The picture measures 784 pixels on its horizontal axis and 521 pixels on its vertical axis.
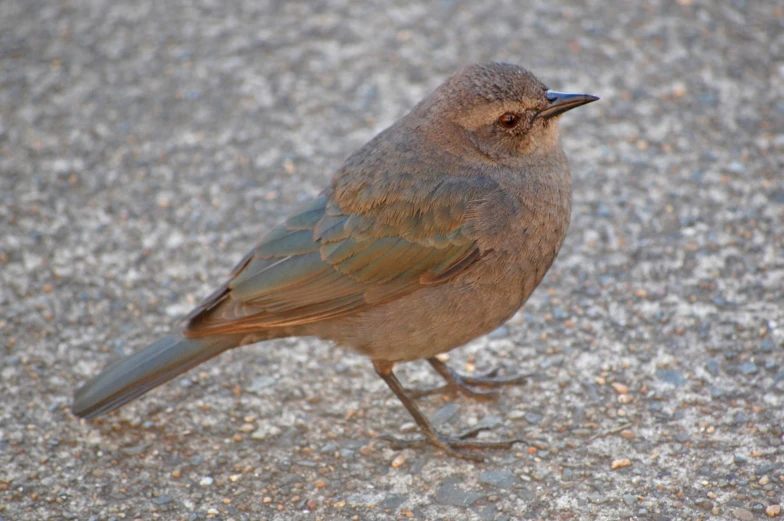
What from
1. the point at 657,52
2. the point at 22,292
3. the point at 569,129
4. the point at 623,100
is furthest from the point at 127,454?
the point at 657,52

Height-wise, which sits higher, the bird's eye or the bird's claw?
the bird's eye

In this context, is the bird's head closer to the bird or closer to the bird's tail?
the bird

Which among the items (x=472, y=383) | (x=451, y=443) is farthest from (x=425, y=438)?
(x=472, y=383)

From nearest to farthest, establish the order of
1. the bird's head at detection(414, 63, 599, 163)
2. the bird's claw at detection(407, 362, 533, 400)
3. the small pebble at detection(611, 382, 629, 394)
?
1. the bird's head at detection(414, 63, 599, 163)
2. the small pebble at detection(611, 382, 629, 394)
3. the bird's claw at detection(407, 362, 533, 400)

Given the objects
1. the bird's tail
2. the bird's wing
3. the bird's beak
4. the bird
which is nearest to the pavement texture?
the bird's tail

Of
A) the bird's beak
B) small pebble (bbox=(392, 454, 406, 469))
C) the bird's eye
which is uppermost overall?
the bird's beak

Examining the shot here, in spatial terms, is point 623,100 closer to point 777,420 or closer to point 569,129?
point 569,129

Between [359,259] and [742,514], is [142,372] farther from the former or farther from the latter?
[742,514]

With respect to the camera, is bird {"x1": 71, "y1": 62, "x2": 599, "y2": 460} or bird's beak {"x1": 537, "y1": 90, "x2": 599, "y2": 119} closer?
bird {"x1": 71, "y1": 62, "x2": 599, "y2": 460}
